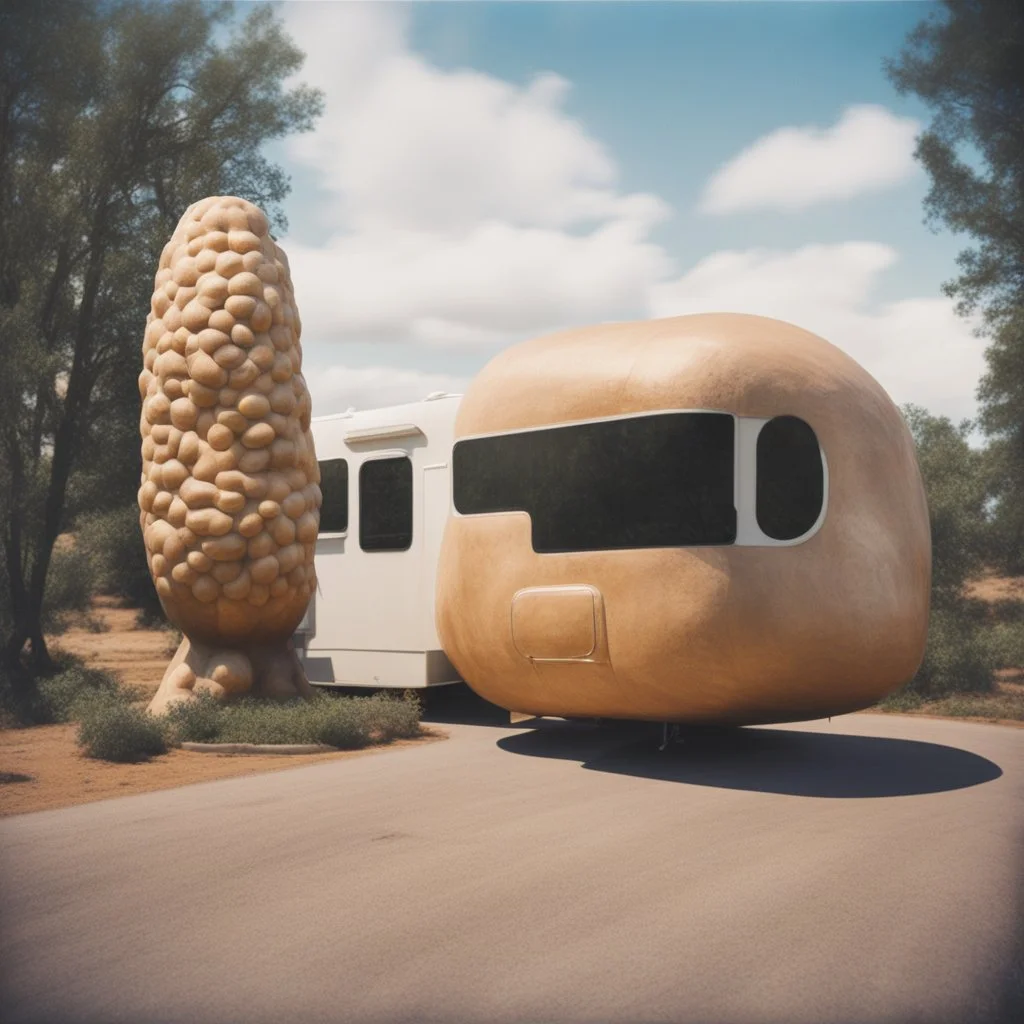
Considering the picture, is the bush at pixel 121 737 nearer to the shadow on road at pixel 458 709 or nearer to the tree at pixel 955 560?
the shadow on road at pixel 458 709

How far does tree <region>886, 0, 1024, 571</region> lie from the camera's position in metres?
6.36

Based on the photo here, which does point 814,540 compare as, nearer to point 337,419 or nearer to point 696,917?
point 696,917

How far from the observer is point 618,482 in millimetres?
8133

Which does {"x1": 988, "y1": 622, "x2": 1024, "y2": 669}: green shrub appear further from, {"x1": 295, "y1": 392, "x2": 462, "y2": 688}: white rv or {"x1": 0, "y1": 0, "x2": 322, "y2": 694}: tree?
{"x1": 0, "y1": 0, "x2": 322, "y2": 694}: tree

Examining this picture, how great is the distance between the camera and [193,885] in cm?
518

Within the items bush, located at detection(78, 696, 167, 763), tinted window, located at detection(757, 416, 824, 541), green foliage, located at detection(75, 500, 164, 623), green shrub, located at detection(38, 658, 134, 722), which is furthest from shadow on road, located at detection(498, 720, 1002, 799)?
green foliage, located at detection(75, 500, 164, 623)

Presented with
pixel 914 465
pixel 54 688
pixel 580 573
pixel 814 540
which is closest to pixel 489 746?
pixel 580 573

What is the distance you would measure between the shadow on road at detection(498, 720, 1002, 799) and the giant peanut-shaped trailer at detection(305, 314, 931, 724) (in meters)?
0.42

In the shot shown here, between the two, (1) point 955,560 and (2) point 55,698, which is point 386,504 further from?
(1) point 955,560

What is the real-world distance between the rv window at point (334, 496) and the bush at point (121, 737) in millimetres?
3118

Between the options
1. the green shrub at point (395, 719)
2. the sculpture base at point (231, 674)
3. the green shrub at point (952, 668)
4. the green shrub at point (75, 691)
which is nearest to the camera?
the green shrub at point (395, 719)

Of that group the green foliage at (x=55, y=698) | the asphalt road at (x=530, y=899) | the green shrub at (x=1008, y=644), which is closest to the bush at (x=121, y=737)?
the asphalt road at (x=530, y=899)

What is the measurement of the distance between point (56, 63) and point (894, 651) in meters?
11.9

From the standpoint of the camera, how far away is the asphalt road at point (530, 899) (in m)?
3.84
